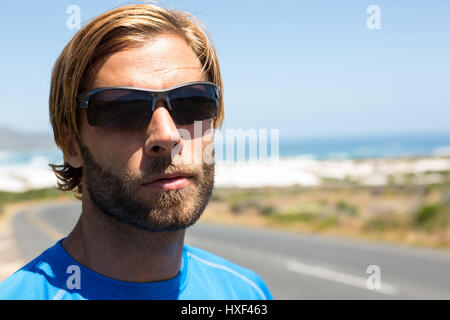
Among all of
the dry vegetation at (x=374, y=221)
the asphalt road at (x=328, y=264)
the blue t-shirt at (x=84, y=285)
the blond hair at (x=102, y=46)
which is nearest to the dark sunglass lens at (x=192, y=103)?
the blond hair at (x=102, y=46)

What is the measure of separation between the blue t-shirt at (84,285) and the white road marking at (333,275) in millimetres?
7332

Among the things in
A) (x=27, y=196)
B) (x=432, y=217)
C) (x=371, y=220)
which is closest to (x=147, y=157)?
(x=432, y=217)

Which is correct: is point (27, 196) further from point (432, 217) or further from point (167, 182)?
point (167, 182)

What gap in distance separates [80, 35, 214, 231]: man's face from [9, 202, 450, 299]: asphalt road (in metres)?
6.78

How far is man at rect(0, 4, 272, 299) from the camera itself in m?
1.58

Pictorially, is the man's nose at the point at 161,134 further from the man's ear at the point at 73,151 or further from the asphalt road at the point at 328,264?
the asphalt road at the point at 328,264

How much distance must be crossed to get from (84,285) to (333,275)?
9.03 metres

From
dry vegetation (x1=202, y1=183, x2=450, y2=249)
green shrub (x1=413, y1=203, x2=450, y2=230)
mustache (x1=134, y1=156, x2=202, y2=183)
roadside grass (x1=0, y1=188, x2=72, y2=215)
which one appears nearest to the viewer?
mustache (x1=134, y1=156, x2=202, y2=183)

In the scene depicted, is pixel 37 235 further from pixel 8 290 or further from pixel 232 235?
pixel 8 290

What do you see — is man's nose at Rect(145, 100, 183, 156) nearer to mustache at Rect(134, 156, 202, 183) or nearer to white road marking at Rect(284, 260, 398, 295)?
mustache at Rect(134, 156, 202, 183)

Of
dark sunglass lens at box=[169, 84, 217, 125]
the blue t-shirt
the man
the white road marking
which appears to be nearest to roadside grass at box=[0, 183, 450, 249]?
the white road marking

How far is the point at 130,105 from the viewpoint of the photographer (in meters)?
1.60
